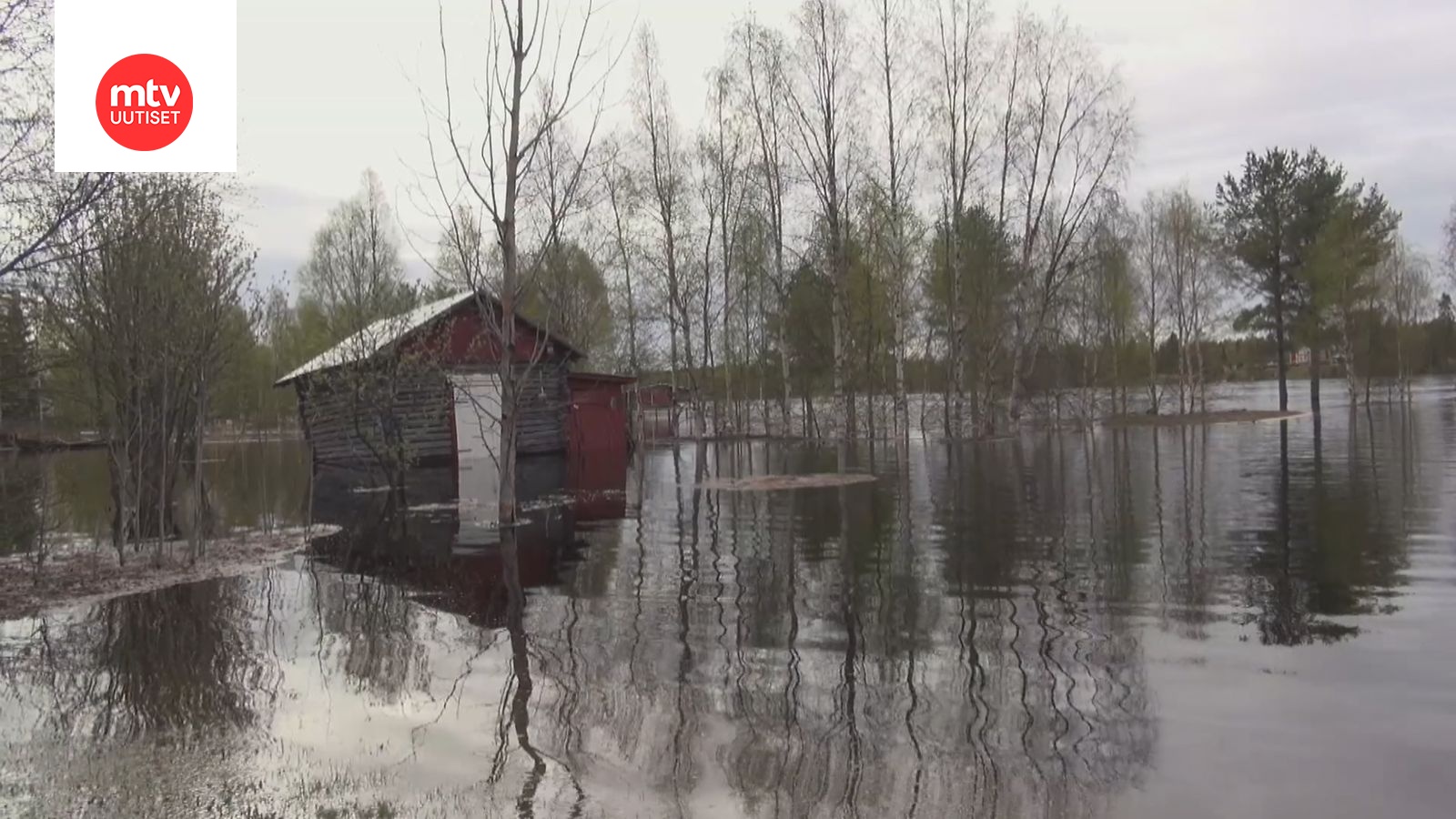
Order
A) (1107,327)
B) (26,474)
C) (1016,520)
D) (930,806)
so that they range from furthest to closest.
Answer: (1107,327) < (26,474) < (1016,520) < (930,806)

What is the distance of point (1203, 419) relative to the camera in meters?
44.0

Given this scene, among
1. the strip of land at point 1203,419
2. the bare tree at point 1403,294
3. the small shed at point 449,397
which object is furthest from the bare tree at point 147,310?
the bare tree at point 1403,294

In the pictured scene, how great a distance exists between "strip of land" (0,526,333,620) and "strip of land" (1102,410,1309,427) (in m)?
36.8

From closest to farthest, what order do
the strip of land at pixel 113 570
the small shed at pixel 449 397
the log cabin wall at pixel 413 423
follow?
the strip of land at pixel 113 570
the small shed at pixel 449 397
the log cabin wall at pixel 413 423

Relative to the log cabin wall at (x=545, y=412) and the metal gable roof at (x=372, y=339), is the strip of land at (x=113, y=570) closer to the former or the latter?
the metal gable roof at (x=372, y=339)

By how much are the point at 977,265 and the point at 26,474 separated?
35.8 metres

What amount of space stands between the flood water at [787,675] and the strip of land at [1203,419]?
98.8 feet

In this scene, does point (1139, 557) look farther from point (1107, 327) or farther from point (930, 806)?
point (1107, 327)

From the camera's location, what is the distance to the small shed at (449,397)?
80.3 ft

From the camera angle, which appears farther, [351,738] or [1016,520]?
[1016,520]

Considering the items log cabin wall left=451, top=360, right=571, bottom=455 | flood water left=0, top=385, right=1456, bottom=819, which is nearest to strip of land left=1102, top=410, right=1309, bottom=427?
log cabin wall left=451, top=360, right=571, bottom=455

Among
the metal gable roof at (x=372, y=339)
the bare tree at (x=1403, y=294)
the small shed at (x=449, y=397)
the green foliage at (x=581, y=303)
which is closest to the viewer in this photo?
the metal gable roof at (x=372, y=339)

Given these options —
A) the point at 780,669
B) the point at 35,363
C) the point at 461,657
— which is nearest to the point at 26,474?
the point at 35,363

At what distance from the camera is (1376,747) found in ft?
17.4
